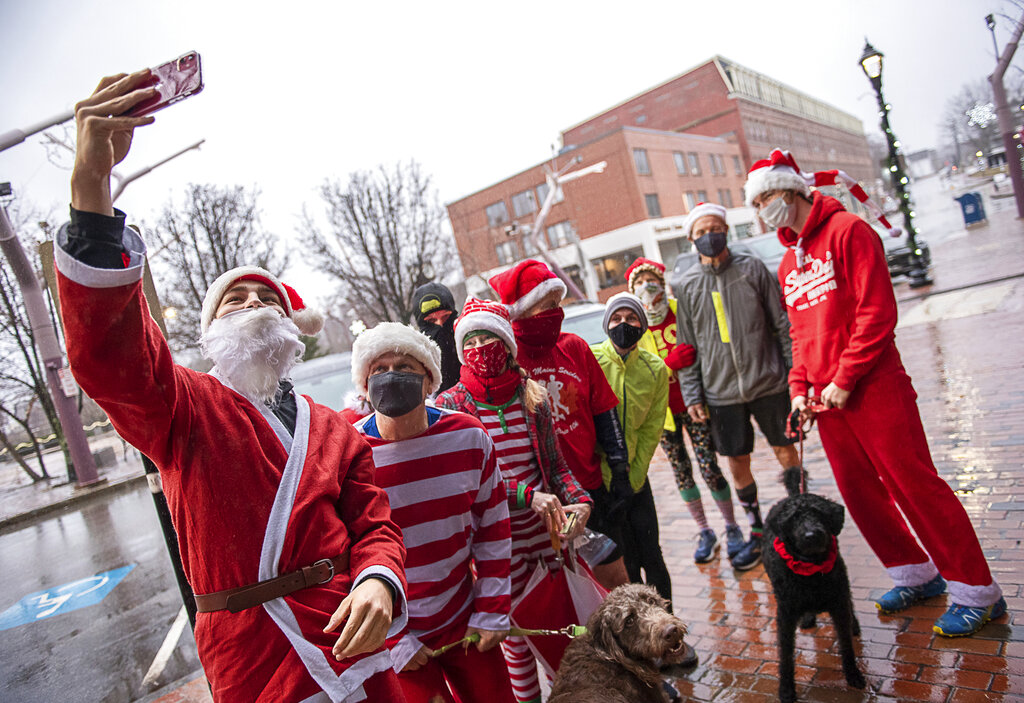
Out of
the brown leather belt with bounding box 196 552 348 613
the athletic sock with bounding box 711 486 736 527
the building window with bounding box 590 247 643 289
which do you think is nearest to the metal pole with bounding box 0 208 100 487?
the brown leather belt with bounding box 196 552 348 613

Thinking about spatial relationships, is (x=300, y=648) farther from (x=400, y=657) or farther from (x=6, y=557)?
(x=6, y=557)

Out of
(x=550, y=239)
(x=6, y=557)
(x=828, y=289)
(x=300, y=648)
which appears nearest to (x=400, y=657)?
(x=300, y=648)

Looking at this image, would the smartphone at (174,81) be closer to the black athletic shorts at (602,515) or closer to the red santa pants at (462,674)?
the red santa pants at (462,674)

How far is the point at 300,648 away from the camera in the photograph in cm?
141

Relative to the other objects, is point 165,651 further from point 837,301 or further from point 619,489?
point 837,301

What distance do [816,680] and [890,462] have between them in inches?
42.3

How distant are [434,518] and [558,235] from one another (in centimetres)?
3939

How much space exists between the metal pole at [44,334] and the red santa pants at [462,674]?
386cm

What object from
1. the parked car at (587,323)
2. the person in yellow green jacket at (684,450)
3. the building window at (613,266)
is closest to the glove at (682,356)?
the person in yellow green jacket at (684,450)

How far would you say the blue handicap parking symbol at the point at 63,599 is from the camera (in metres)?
4.61

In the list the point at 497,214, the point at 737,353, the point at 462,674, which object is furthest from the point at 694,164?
the point at 462,674

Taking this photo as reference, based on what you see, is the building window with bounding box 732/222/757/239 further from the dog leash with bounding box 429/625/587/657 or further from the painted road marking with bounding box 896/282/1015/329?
the dog leash with bounding box 429/625/587/657

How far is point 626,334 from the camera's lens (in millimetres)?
3516

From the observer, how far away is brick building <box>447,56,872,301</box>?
121 ft
